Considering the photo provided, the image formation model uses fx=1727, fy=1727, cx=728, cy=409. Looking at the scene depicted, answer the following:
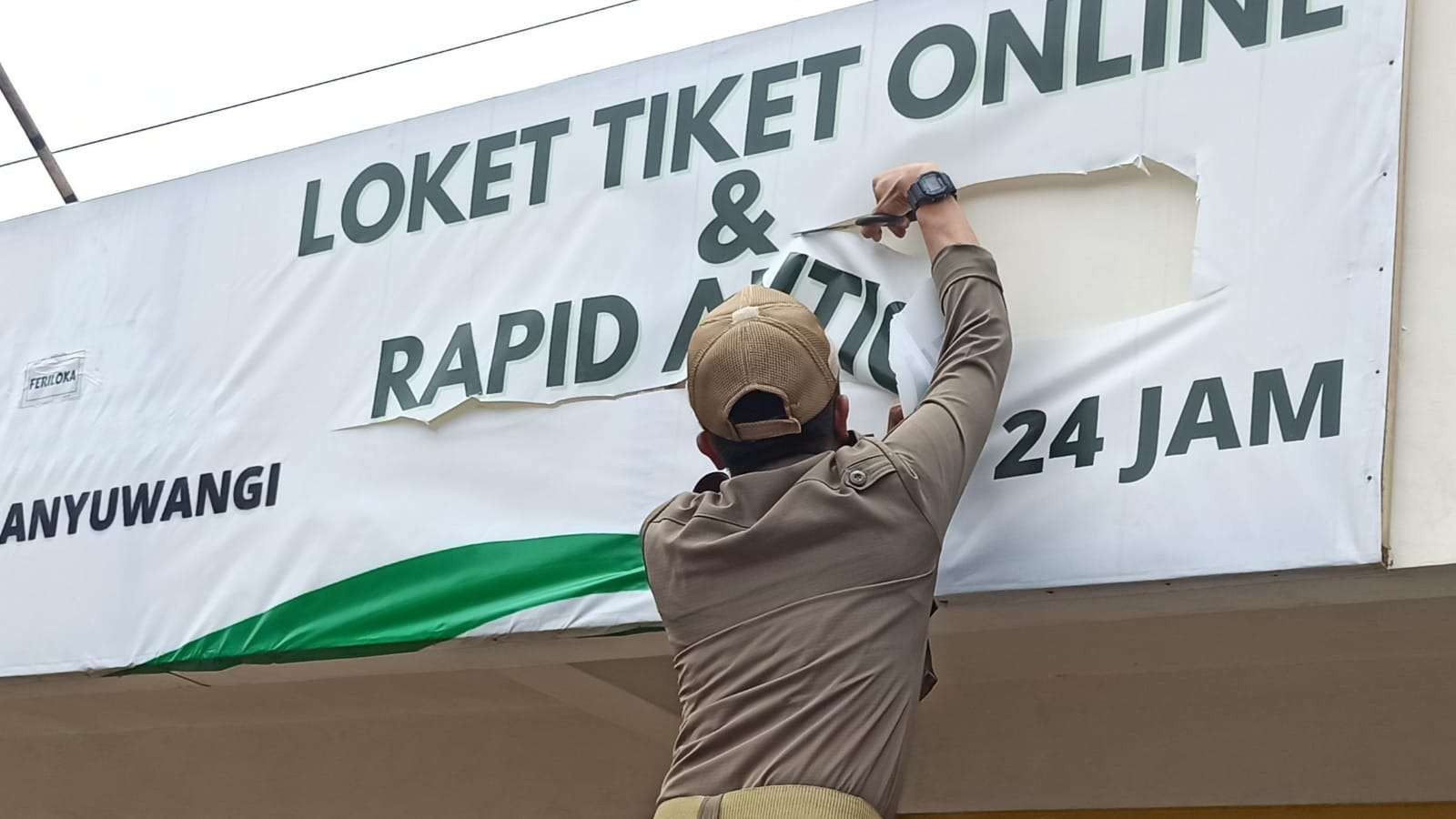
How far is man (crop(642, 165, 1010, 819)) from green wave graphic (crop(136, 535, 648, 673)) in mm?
462

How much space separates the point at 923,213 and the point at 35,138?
258 cm

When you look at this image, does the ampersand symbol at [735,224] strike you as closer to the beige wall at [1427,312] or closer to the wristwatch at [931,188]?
the wristwatch at [931,188]

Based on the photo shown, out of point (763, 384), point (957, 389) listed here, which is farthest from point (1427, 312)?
point (763, 384)

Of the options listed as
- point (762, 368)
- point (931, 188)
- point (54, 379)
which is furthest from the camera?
point (54, 379)

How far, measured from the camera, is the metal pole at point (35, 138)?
4309 mm

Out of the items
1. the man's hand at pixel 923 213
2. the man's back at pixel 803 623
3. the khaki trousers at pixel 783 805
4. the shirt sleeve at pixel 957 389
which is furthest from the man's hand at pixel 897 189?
the khaki trousers at pixel 783 805

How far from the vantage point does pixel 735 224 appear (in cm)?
310

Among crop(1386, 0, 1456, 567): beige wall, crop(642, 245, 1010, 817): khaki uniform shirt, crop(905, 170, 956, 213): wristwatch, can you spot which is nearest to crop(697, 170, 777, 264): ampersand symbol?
crop(905, 170, 956, 213): wristwatch

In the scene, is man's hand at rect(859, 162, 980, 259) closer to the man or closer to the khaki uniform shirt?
the man

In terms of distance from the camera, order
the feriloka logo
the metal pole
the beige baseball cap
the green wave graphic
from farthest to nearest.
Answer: the metal pole, the feriloka logo, the green wave graphic, the beige baseball cap

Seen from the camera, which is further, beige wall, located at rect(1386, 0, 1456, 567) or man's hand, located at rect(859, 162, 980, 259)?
man's hand, located at rect(859, 162, 980, 259)

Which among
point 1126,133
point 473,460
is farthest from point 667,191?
point 1126,133

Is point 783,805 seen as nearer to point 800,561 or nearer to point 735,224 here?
point 800,561

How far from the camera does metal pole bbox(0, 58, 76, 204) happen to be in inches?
170
